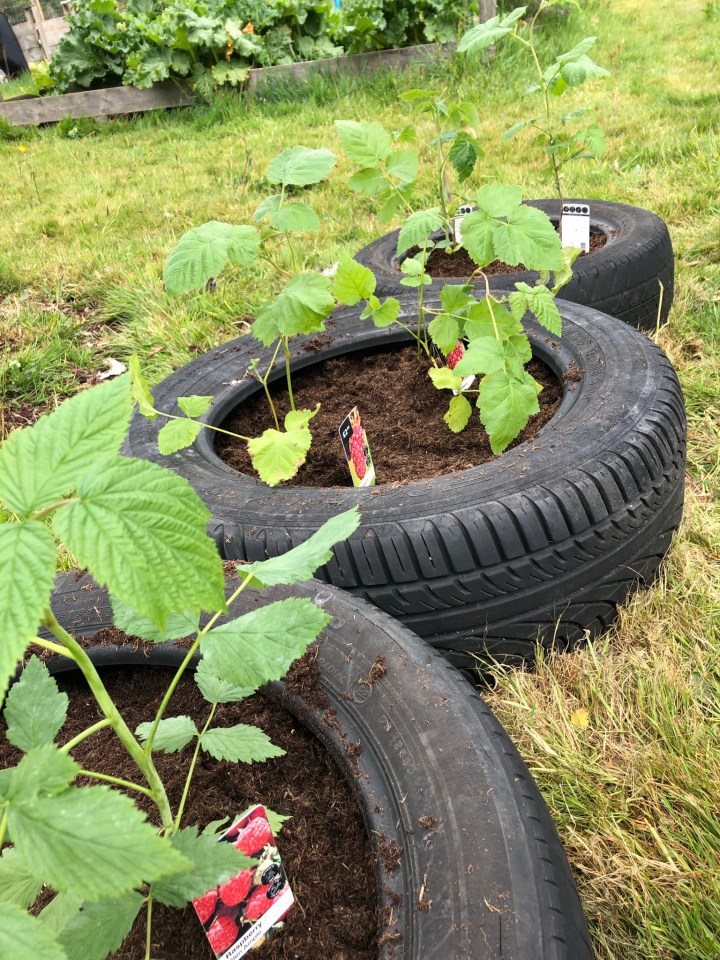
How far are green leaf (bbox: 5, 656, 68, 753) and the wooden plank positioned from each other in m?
5.72

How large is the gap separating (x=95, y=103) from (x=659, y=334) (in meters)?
4.98

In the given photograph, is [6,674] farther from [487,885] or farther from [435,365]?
[435,365]

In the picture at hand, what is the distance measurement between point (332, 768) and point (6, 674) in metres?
0.57

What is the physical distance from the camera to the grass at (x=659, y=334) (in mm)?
1078

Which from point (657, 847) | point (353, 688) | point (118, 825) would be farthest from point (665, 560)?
point (118, 825)

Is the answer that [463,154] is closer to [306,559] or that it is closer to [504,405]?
[504,405]

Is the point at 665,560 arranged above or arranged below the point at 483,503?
below

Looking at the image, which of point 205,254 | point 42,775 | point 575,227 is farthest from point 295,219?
point 575,227

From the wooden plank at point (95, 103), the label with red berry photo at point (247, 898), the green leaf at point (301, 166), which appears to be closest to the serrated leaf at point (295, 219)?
the green leaf at point (301, 166)

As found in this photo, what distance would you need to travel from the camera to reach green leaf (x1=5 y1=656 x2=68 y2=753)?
0.67 meters

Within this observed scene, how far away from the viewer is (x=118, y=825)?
502 mm

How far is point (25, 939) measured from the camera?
1.59 feet

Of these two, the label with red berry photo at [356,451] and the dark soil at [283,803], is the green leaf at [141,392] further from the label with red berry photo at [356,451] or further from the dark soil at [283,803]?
the dark soil at [283,803]

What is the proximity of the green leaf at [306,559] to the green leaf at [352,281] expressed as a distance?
3.20ft
